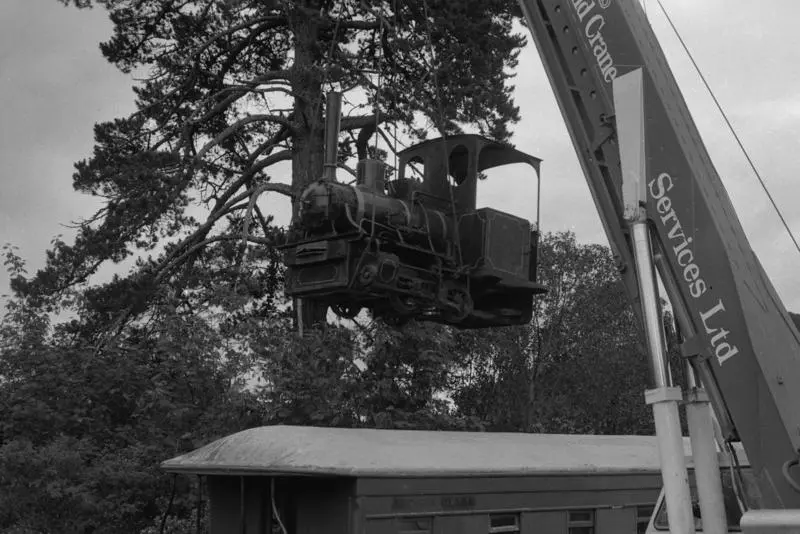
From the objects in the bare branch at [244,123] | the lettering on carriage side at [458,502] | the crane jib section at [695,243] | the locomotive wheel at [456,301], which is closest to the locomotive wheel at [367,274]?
the locomotive wheel at [456,301]

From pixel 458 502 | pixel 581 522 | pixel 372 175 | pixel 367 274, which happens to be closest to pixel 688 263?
pixel 367 274

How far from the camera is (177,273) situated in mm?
18844

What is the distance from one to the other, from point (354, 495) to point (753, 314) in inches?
147

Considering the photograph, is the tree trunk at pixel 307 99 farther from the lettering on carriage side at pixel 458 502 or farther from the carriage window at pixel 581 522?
the lettering on carriage side at pixel 458 502

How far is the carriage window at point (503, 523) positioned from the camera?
8.22 meters

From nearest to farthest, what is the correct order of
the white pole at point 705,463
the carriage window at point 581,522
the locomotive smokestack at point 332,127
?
the white pole at point 705,463 → the locomotive smokestack at point 332,127 → the carriage window at point 581,522

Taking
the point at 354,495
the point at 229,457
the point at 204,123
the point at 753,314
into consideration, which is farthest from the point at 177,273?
the point at 753,314

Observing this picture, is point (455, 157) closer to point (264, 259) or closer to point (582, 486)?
point (582, 486)

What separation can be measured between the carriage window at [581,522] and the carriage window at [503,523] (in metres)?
0.71

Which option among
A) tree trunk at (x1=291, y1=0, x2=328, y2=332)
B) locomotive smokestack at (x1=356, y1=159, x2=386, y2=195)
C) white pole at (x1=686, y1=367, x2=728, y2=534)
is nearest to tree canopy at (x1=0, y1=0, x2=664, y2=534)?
tree trunk at (x1=291, y1=0, x2=328, y2=332)

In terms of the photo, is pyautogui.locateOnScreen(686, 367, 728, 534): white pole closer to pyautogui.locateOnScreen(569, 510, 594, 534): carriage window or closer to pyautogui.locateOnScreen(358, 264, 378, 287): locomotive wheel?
pyautogui.locateOnScreen(358, 264, 378, 287): locomotive wheel

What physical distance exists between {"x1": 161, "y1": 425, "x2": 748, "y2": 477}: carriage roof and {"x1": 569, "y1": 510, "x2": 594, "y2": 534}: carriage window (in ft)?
1.30

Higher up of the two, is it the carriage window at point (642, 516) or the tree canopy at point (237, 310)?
the tree canopy at point (237, 310)

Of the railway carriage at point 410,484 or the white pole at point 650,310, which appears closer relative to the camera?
the white pole at point 650,310
